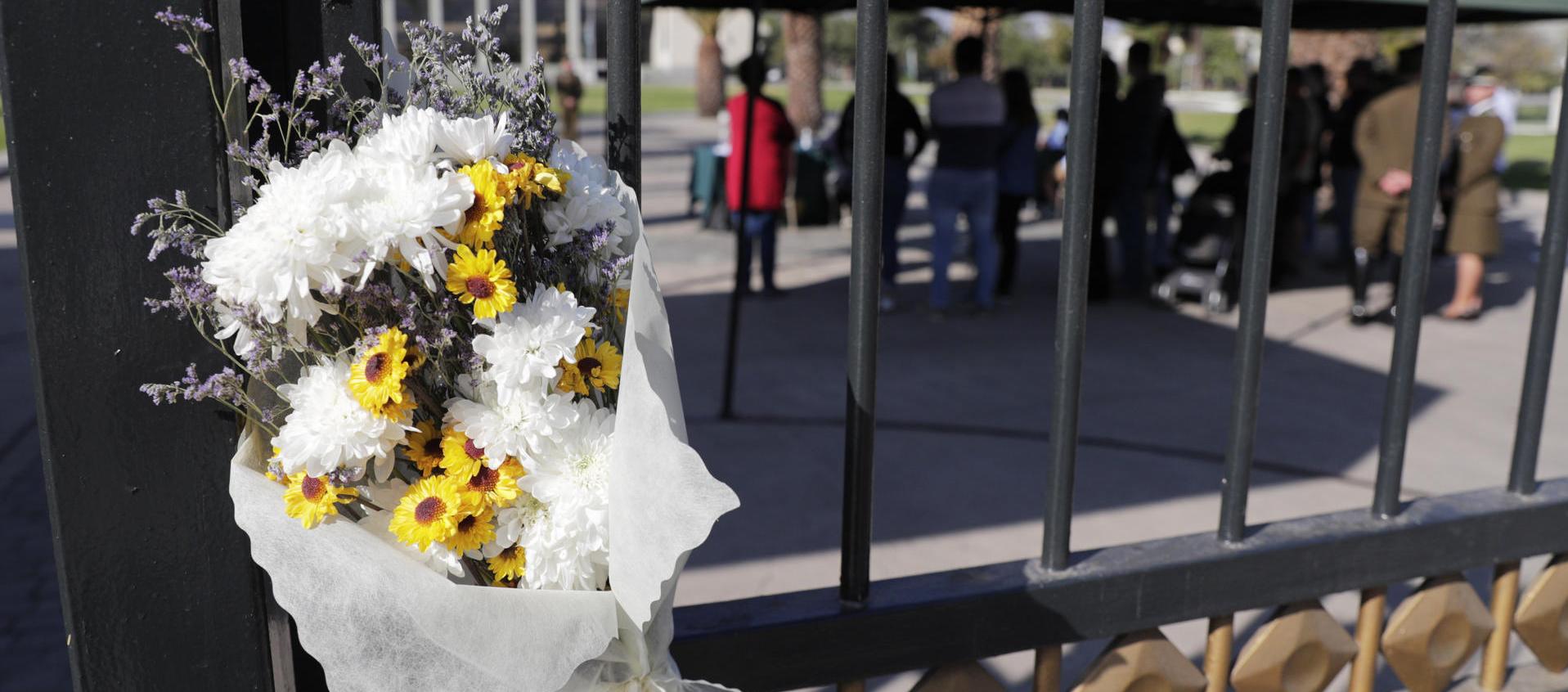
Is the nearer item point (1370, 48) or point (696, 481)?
point (696, 481)

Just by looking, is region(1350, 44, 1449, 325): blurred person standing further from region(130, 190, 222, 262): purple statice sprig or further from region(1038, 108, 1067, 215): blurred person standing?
region(130, 190, 222, 262): purple statice sprig

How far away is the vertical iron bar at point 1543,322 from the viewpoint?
2.00m

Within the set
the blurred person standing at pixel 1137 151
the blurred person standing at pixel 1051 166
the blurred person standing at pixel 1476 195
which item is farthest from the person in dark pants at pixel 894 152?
the blurred person standing at pixel 1051 166

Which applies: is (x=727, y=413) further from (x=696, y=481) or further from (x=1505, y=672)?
(x=696, y=481)

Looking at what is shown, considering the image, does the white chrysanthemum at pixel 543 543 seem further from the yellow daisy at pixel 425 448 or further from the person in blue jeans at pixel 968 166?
the person in blue jeans at pixel 968 166

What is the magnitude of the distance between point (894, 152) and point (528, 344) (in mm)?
8802

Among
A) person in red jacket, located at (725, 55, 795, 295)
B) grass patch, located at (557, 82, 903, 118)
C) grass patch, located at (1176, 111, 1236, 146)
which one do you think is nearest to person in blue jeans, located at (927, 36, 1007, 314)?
person in red jacket, located at (725, 55, 795, 295)

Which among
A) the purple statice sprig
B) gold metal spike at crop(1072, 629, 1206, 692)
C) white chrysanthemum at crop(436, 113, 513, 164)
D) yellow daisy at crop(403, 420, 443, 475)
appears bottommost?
gold metal spike at crop(1072, 629, 1206, 692)

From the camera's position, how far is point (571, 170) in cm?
133

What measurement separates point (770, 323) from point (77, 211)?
25.1ft

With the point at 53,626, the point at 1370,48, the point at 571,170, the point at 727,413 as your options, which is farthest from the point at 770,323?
the point at 1370,48

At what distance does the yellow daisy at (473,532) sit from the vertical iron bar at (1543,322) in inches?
63.9

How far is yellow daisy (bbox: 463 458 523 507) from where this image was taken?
1223 millimetres

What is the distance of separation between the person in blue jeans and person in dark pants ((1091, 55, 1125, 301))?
0.83m
